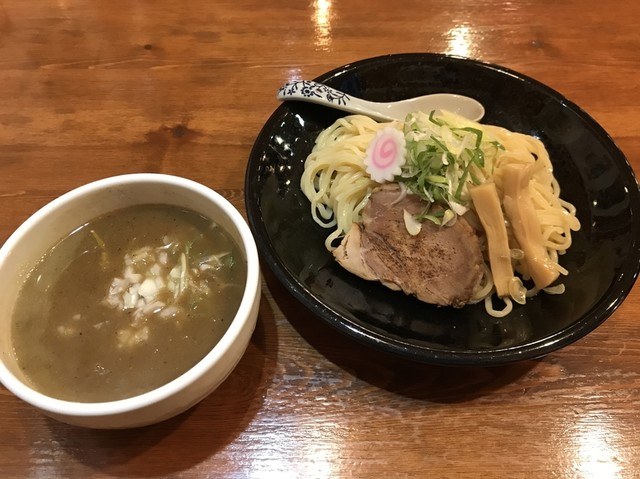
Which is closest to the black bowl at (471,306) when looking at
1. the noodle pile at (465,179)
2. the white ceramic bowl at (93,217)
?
the noodle pile at (465,179)

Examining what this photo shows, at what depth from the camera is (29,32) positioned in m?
2.25

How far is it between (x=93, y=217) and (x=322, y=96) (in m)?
0.85

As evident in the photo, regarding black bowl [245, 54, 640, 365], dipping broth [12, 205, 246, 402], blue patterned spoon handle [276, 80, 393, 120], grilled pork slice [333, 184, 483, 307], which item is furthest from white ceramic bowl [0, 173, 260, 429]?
blue patterned spoon handle [276, 80, 393, 120]

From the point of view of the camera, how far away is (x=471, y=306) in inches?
60.1

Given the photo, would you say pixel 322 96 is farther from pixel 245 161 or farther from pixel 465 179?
pixel 465 179

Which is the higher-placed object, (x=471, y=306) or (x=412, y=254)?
(x=412, y=254)

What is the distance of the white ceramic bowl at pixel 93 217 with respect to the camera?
0.95m

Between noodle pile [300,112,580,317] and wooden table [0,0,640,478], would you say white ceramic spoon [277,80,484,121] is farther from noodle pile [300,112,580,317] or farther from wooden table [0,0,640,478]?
wooden table [0,0,640,478]

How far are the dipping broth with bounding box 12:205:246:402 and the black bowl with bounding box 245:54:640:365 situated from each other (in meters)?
0.19

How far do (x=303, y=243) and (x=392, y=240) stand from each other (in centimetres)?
27

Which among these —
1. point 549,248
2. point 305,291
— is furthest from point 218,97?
point 549,248

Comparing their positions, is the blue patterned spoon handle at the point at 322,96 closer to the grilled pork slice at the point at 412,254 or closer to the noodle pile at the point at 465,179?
the noodle pile at the point at 465,179

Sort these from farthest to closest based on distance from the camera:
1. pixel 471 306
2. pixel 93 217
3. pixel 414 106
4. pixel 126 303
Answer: pixel 414 106
pixel 471 306
pixel 93 217
pixel 126 303

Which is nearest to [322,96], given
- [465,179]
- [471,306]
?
[465,179]
